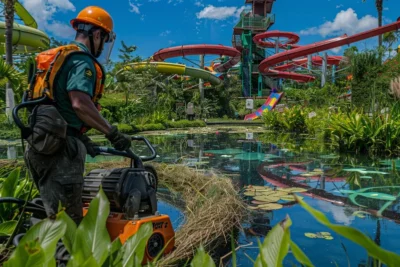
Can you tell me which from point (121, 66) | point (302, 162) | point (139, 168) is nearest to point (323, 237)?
point (139, 168)

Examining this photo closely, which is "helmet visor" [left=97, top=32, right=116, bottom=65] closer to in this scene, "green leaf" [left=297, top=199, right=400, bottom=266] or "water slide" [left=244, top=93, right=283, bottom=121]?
"green leaf" [left=297, top=199, right=400, bottom=266]

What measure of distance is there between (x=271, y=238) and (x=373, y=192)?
12.0ft

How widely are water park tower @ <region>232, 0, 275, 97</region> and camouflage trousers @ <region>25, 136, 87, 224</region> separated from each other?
33.4 meters

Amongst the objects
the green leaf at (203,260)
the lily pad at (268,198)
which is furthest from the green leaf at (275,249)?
the lily pad at (268,198)

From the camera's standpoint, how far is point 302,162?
6.59 meters

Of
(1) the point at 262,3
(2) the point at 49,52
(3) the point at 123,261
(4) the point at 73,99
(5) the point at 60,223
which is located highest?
(1) the point at 262,3

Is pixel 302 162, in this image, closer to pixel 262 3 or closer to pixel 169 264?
→ pixel 169 264

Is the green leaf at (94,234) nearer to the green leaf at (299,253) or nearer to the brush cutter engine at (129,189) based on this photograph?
the green leaf at (299,253)

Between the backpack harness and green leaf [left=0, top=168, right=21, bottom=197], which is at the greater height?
the backpack harness

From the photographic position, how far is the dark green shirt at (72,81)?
194 cm

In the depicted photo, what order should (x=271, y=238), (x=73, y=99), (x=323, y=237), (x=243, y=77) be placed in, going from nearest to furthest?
1. (x=271, y=238)
2. (x=73, y=99)
3. (x=323, y=237)
4. (x=243, y=77)

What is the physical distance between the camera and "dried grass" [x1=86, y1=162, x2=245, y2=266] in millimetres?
2396

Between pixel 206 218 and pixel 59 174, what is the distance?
1.17 m

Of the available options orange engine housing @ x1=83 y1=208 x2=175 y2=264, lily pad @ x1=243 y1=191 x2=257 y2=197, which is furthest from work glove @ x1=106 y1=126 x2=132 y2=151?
lily pad @ x1=243 y1=191 x2=257 y2=197
